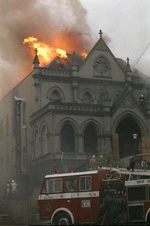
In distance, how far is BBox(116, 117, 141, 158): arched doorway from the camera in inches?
2212

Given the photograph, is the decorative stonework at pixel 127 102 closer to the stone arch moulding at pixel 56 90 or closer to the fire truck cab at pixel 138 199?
the stone arch moulding at pixel 56 90

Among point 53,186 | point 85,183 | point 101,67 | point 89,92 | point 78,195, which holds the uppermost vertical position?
point 101,67

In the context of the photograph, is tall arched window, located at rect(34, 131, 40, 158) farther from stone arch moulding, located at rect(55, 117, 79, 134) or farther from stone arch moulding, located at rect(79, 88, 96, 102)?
stone arch moulding, located at rect(79, 88, 96, 102)

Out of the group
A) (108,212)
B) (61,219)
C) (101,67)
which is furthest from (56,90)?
(108,212)

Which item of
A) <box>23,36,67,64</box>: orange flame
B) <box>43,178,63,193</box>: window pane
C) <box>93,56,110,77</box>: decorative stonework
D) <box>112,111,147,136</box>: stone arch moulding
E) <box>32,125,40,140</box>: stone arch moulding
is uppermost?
<box>23,36,67,64</box>: orange flame

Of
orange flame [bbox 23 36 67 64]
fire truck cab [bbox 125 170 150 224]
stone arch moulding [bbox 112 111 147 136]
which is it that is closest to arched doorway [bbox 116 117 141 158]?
stone arch moulding [bbox 112 111 147 136]

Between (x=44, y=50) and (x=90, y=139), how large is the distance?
58.9ft

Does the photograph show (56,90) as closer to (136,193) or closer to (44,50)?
(44,50)

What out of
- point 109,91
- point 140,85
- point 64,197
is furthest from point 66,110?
point 64,197

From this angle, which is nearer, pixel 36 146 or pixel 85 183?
pixel 85 183

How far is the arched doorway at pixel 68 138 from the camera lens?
52562 millimetres

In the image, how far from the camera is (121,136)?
56531 millimetres

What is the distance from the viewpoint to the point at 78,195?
21.7m

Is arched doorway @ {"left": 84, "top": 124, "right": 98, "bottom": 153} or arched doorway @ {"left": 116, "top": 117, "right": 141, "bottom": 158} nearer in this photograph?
arched doorway @ {"left": 84, "top": 124, "right": 98, "bottom": 153}
